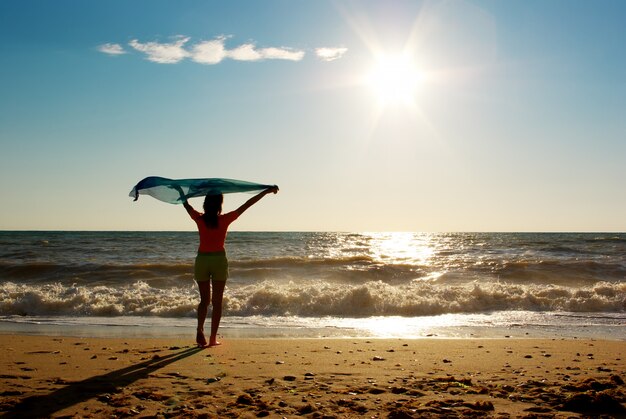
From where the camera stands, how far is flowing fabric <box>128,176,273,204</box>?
22.3 feet

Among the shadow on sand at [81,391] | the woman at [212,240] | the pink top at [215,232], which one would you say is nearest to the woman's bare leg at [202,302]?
the woman at [212,240]

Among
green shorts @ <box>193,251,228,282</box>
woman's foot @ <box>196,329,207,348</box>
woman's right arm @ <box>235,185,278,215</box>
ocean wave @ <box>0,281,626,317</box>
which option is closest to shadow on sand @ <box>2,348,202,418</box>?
woman's foot @ <box>196,329,207,348</box>

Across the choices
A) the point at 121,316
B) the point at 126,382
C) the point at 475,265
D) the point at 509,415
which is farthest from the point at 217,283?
the point at 475,265

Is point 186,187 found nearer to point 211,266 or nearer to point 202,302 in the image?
point 211,266

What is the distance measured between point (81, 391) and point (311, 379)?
2.01m

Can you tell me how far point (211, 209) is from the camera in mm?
6523

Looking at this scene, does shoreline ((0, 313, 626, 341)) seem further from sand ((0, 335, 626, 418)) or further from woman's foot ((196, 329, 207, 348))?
woman's foot ((196, 329, 207, 348))

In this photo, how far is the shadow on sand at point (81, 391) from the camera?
3.95 metres

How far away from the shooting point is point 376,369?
5621 millimetres

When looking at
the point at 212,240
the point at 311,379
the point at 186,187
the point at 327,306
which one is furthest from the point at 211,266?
the point at 327,306

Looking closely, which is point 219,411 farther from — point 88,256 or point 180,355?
point 88,256

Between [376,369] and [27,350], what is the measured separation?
429cm

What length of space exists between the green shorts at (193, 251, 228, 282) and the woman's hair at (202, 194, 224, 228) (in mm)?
375

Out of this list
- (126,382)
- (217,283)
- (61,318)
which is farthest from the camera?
(61,318)
